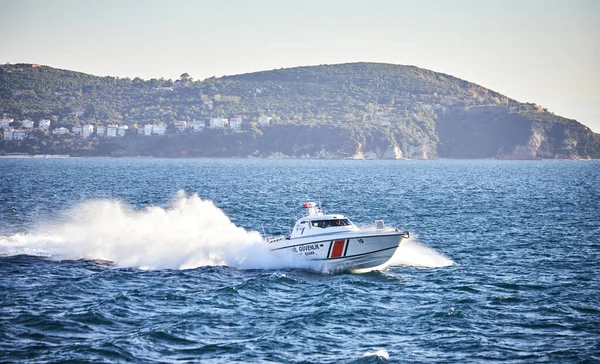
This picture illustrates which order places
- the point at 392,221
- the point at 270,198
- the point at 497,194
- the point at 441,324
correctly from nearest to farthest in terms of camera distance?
1. the point at 441,324
2. the point at 392,221
3. the point at 270,198
4. the point at 497,194

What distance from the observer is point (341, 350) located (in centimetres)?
2427

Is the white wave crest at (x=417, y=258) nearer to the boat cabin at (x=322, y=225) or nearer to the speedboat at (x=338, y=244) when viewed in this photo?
the speedboat at (x=338, y=244)

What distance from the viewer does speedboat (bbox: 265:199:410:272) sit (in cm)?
3600

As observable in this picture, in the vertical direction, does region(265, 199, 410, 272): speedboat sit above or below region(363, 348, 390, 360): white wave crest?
above

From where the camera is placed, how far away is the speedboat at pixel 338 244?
3600 centimetres

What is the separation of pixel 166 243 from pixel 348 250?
1129 cm

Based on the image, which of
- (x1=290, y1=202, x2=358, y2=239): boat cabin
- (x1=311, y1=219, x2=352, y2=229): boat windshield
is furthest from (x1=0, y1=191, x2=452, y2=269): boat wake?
(x1=311, y1=219, x2=352, y2=229): boat windshield

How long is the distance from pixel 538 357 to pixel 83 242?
28205 mm

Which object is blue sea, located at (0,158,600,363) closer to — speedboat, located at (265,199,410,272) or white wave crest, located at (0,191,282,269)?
white wave crest, located at (0,191,282,269)

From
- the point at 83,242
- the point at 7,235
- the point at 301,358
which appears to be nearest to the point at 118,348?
the point at 301,358

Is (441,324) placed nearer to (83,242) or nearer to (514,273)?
(514,273)

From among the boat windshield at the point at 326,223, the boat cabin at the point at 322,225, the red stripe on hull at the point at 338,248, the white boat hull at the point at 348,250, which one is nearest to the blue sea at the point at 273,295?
the white boat hull at the point at 348,250

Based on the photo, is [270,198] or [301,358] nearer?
[301,358]

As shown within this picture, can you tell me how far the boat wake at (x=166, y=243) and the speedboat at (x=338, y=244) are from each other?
0.86 m
